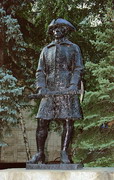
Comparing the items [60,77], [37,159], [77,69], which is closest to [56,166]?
[37,159]

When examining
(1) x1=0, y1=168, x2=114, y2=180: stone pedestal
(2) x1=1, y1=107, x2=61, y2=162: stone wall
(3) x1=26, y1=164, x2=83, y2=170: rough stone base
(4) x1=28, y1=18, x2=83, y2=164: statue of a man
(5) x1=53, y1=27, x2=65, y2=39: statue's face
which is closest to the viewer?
(1) x1=0, y1=168, x2=114, y2=180: stone pedestal

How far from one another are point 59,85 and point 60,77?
12cm

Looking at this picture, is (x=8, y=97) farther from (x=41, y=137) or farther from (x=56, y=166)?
(x=56, y=166)

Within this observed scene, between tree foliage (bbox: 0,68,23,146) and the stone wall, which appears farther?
the stone wall

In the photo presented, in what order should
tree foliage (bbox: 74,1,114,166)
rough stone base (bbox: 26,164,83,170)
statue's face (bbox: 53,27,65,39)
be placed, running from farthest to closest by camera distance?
tree foliage (bbox: 74,1,114,166) < statue's face (bbox: 53,27,65,39) < rough stone base (bbox: 26,164,83,170)

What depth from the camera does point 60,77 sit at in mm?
5375

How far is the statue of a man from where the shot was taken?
522 centimetres

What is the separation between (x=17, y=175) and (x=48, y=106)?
1.12 meters

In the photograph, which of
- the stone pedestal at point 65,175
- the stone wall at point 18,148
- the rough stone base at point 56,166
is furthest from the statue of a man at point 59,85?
the stone wall at point 18,148

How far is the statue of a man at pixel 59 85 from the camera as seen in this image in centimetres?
522

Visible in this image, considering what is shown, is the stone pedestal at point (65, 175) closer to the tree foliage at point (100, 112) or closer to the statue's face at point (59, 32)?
the statue's face at point (59, 32)

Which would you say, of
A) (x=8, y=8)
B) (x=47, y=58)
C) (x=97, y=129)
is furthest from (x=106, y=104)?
(x=47, y=58)

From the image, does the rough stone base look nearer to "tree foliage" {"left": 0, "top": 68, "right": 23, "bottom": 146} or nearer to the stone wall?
"tree foliage" {"left": 0, "top": 68, "right": 23, "bottom": 146}

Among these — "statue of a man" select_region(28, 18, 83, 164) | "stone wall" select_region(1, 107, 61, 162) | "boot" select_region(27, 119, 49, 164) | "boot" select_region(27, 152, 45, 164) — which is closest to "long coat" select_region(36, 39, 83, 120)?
"statue of a man" select_region(28, 18, 83, 164)
